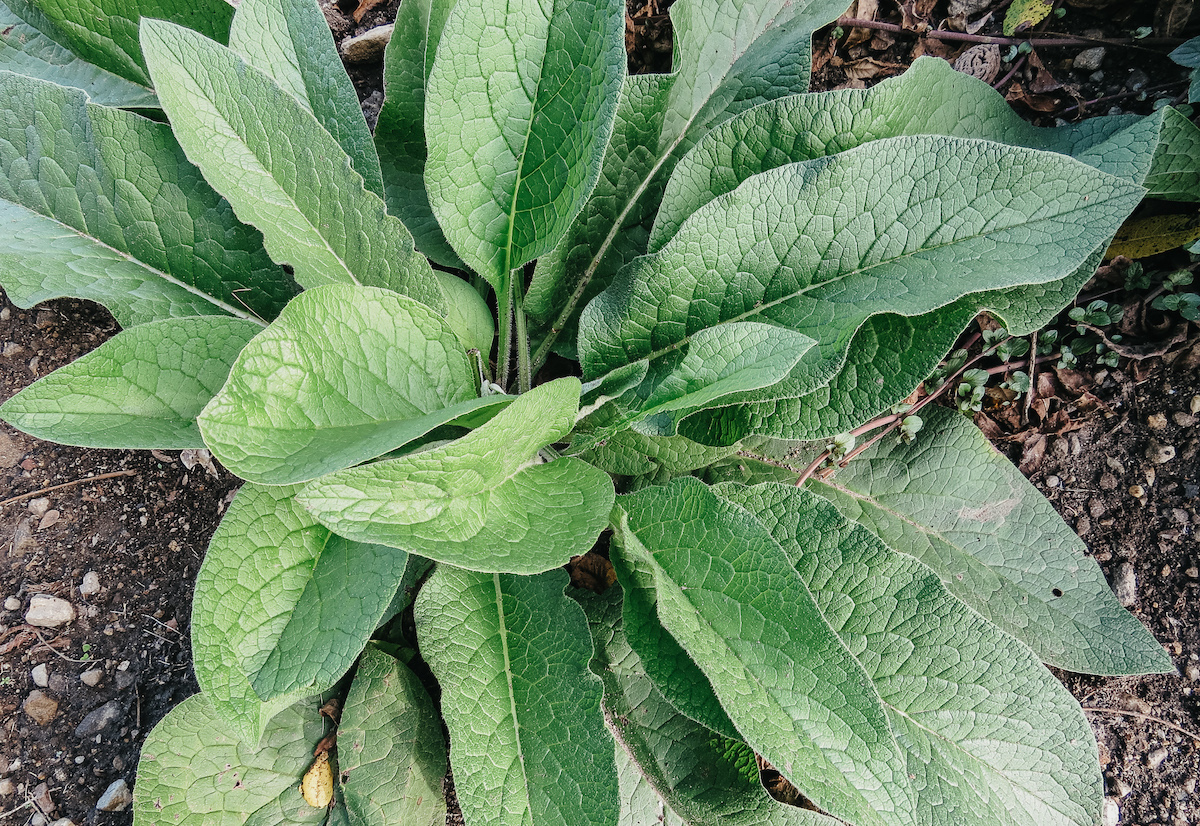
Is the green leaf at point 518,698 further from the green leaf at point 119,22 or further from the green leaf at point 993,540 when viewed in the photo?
the green leaf at point 119,22

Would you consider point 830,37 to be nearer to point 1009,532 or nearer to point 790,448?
point 790,448

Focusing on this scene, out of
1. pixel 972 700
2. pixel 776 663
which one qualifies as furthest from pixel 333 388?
pixel 972 700

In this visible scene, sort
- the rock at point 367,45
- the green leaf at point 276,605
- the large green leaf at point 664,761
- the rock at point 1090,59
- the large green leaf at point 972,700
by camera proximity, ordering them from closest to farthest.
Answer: the green leaf at point 276,605 → the large green leaf at point 972,700 → the large green leaf at point 664,761 → the rock at point 1090,59 → the rock at point 367,45

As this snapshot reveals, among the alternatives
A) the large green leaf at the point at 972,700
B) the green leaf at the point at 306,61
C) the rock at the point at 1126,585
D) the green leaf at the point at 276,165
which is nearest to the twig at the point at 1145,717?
the rock at the point at 1126,585

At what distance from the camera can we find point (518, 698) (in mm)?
1166

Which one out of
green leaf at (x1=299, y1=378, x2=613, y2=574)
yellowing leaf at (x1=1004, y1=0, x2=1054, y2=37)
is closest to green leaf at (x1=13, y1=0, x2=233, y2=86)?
green leaf at (x1=299, y1=378, x2=613, y2=574)

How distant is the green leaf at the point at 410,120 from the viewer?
1385 millimetres

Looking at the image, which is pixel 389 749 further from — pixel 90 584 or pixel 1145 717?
pixel 1145 717

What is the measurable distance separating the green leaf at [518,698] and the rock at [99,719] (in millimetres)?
658

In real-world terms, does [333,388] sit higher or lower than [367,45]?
lower

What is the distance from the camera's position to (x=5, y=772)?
1334 millimetres

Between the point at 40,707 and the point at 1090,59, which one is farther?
the point at 1090,59

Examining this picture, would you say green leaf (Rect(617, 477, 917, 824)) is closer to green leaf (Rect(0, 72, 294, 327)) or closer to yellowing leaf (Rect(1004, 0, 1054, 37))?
green leaf (Rect(0, 72, 294, 327))

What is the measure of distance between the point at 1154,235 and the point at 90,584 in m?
2.21
